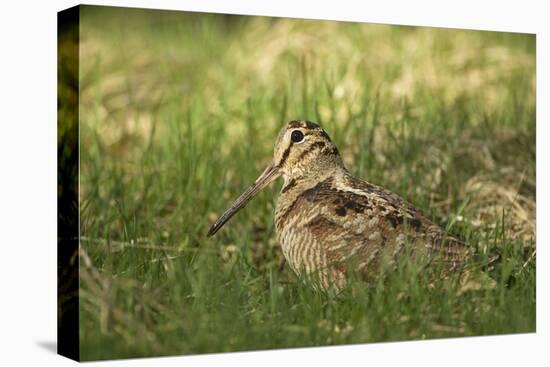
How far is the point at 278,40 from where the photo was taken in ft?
25.9

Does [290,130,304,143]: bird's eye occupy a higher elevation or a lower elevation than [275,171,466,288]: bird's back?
higher

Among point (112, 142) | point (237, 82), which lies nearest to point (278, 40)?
point (237, 82)

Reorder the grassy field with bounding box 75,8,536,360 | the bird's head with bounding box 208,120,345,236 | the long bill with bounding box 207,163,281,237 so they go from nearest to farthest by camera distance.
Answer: the grassy field with bounding box 75,8,536,360 < the bird's head with bounding box 208,120,345,236 < the long bill with bounding box 207,163,281,237

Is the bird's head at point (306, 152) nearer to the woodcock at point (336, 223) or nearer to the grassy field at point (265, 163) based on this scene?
the woodcock at point (336, 223)

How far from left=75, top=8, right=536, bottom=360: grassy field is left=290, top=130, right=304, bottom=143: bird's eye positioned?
0.68m

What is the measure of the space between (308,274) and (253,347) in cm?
46

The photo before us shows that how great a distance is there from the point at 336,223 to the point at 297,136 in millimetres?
620

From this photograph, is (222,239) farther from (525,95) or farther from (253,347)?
(525,95)

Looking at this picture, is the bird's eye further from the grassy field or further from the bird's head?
the grassy field

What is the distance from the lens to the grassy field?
5297 millimetres

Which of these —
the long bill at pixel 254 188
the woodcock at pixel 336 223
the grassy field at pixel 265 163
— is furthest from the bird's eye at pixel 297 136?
the grassy field at pixel 265 163

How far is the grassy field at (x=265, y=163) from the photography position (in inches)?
209

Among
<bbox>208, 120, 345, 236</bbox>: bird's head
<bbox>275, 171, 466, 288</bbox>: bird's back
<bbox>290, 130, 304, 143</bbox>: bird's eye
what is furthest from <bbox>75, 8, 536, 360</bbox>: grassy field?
<bbox>290, 130, 304, 143</bbox>: bird's eye

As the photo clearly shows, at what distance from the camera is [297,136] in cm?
579
